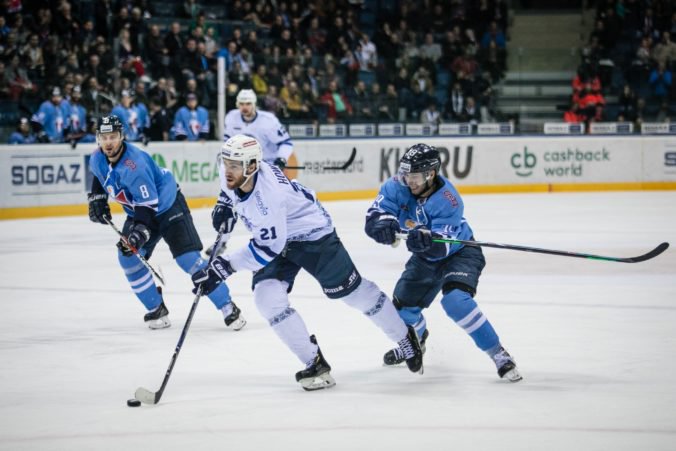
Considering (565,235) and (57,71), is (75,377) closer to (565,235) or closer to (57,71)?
(565,235)

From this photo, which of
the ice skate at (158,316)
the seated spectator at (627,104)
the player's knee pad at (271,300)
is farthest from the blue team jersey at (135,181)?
the seated spectator at (627,104)

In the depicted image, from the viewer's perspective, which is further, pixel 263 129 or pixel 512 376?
pixel 263 129

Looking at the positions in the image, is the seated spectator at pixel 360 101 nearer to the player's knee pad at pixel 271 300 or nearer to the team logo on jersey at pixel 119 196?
the team logo on jersey at pixel 119 196

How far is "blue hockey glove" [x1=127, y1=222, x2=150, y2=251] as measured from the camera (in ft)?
20.8

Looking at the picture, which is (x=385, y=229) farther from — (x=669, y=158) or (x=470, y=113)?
(x=669, y=158)

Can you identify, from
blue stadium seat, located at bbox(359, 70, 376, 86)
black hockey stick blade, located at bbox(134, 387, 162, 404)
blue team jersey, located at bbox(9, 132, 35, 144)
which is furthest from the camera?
blue stadium seat, located at bbox(359, 70, 376, 86)

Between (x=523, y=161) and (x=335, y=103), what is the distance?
10.1 feet

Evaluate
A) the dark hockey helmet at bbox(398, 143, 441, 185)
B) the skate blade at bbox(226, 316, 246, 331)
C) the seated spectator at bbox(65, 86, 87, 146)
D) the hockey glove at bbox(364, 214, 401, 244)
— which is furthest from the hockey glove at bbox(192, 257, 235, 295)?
the seated spectator at bbox(65, 86, 87, 146)

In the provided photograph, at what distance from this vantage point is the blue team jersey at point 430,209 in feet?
17.6

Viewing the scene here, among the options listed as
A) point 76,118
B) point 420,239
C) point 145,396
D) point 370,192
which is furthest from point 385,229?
point 370,192

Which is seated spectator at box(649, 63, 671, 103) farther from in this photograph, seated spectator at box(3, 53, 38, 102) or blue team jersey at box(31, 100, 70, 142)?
seated spectator at box(3, 53, 38, 102)

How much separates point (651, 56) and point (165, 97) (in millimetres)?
8634

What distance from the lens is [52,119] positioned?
45.2 feet

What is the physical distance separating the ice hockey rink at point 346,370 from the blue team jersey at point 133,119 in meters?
4.59
